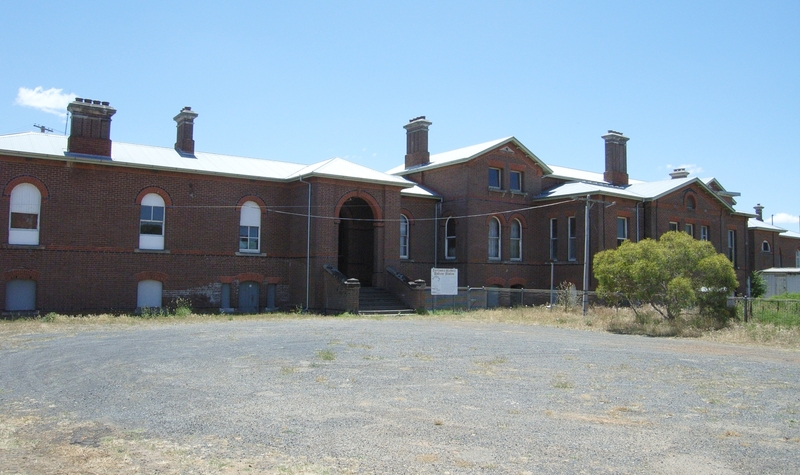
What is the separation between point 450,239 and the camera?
32.8 metres

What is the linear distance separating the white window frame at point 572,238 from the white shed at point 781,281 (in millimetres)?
16503

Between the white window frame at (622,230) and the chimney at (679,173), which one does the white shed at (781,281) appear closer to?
the chimney at (679,173)

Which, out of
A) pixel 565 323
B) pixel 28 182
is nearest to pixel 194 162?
pixel 28 182

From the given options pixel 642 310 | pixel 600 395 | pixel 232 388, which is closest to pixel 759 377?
pixel 600 395

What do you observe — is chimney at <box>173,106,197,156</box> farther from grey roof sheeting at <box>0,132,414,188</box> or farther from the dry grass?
the dry grass

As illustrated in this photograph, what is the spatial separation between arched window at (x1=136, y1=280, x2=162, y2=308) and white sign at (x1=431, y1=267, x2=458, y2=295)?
427 inches

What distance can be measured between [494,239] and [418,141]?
685 centimetres

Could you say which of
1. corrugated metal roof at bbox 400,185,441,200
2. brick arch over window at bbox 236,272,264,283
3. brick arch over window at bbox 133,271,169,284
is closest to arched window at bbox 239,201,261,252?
brick arch over window at bbox 236,272,264,283

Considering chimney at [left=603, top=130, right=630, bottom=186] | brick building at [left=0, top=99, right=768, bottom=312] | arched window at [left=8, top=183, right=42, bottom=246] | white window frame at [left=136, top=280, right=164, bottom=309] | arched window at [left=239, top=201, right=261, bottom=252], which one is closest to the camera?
arched window at [left=8, top=183, right=42, bottom=246]

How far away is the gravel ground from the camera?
6.30 m

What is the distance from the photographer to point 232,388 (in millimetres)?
9609

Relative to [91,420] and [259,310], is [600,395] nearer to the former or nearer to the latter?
[91,420]

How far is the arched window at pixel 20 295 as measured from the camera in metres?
22.2

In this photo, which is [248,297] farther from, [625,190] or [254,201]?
[625,190]
